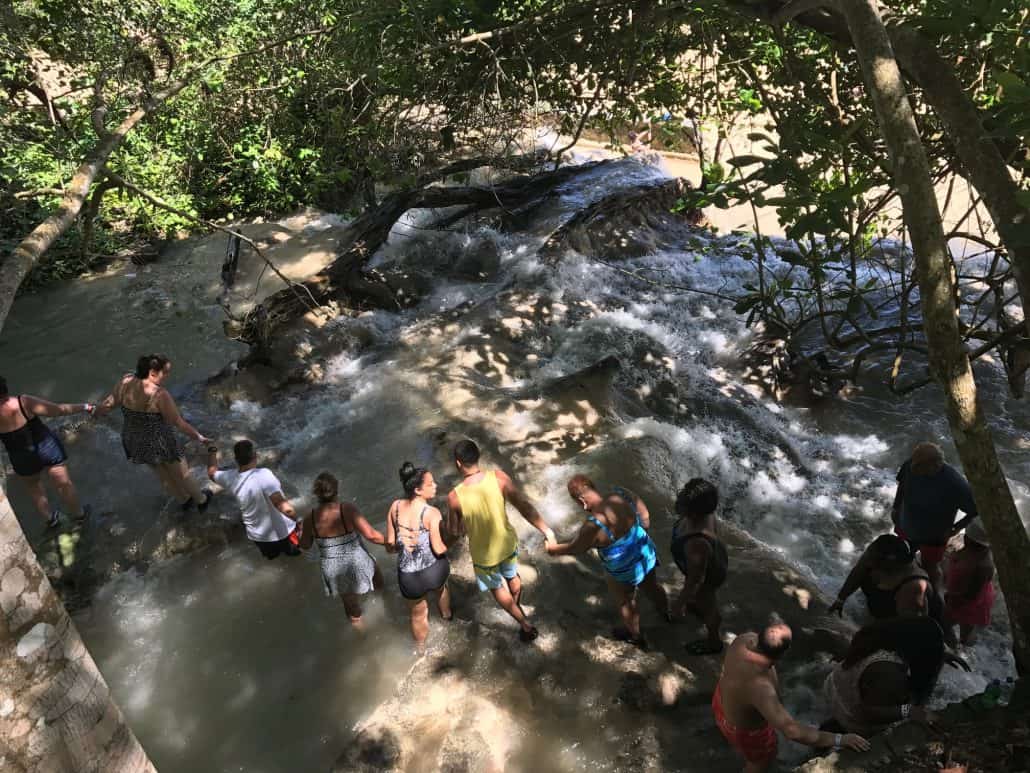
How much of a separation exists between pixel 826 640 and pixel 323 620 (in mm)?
3403

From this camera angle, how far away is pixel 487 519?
155 inches

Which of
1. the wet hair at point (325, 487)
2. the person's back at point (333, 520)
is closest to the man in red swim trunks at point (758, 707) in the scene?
the person's back at point (333, 520)

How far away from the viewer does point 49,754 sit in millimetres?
1731

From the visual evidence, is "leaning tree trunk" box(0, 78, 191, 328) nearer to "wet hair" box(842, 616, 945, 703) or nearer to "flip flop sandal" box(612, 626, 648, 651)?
"flip flop sandal" box(612, 626, 648, 651)

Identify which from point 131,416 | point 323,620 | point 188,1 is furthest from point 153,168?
point 323,620

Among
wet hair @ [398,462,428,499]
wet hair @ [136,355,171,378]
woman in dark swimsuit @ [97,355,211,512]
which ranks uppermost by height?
wet hair @ [398,462,428,499]

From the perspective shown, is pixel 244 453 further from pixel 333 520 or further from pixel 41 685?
pixel 41 685

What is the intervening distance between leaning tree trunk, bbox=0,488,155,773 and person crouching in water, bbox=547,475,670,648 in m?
2.58

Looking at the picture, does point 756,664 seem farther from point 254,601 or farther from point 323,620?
point 254,601

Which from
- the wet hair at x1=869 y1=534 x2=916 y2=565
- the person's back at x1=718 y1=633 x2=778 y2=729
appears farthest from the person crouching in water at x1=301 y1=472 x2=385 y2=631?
the wet hair at x1=869 y1=534 x2=916 y2=565

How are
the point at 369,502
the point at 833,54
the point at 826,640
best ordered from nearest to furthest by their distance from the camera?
1. the point at 826,640
2. the point at 833,54
3. the point at 369,502

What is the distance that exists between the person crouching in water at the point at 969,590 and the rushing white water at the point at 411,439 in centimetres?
28

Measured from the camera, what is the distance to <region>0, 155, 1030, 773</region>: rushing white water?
420 centimetres

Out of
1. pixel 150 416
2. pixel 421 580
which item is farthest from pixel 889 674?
pixel 150 416
